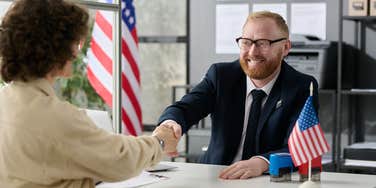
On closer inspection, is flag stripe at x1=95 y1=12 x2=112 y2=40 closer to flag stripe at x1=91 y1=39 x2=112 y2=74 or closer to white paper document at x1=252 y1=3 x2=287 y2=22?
flag stripe at x1=91 y1=39 x2=112 y2=74

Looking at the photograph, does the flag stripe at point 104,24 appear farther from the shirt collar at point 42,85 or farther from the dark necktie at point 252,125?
the shirt collar at point 42,85

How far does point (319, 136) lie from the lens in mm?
2453

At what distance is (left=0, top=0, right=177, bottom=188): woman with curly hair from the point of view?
171cm

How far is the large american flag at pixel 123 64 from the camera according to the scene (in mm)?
4867

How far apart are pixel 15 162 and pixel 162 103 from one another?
4.34 metres

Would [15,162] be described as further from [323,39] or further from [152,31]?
[152,31]

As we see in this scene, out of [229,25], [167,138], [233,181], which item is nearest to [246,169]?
[233,181]

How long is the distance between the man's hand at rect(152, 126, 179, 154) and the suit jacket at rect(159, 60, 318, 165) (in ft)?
1.18

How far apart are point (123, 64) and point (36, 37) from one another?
344 centimetres

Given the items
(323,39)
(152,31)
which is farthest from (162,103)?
(323,39)

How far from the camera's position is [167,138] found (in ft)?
7.79

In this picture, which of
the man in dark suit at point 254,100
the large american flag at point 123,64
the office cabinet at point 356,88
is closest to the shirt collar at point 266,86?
the man in dark suit at point 254,100

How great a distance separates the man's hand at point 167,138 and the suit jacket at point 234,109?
36cm

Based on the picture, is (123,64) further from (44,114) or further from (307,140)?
(44,114)
